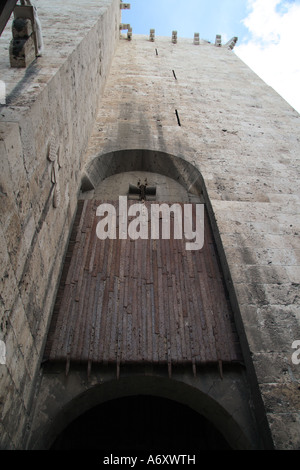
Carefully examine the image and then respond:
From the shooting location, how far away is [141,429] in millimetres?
5707

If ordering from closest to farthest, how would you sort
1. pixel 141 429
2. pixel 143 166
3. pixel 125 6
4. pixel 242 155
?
pixel 141 429, pixel 242 155, pixel 143 166, pixel 125 6

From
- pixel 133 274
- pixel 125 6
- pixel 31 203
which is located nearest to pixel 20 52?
pixel 31 203

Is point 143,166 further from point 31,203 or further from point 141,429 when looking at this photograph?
point 141,429

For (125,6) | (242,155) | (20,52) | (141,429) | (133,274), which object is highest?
(125,6)

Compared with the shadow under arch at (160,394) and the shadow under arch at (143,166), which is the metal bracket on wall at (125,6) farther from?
the shadow under arch at (160,394)

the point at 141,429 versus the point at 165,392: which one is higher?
the point at 165,392

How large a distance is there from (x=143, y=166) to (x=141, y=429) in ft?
17.3

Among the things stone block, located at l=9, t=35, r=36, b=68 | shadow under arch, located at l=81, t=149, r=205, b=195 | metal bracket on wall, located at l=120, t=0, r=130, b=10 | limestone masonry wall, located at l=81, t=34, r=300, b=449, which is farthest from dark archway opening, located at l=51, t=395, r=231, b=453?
metal bracket on wall, located at l=120, t=0, r=130, b=10

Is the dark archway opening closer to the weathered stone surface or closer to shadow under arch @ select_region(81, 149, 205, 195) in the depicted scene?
the weathered stone surface

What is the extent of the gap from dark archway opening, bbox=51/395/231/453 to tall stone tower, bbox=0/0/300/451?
2 centimetres

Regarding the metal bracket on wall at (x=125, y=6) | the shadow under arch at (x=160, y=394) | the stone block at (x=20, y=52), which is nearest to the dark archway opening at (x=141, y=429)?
the shadow under arch at (x=160, y=394)
